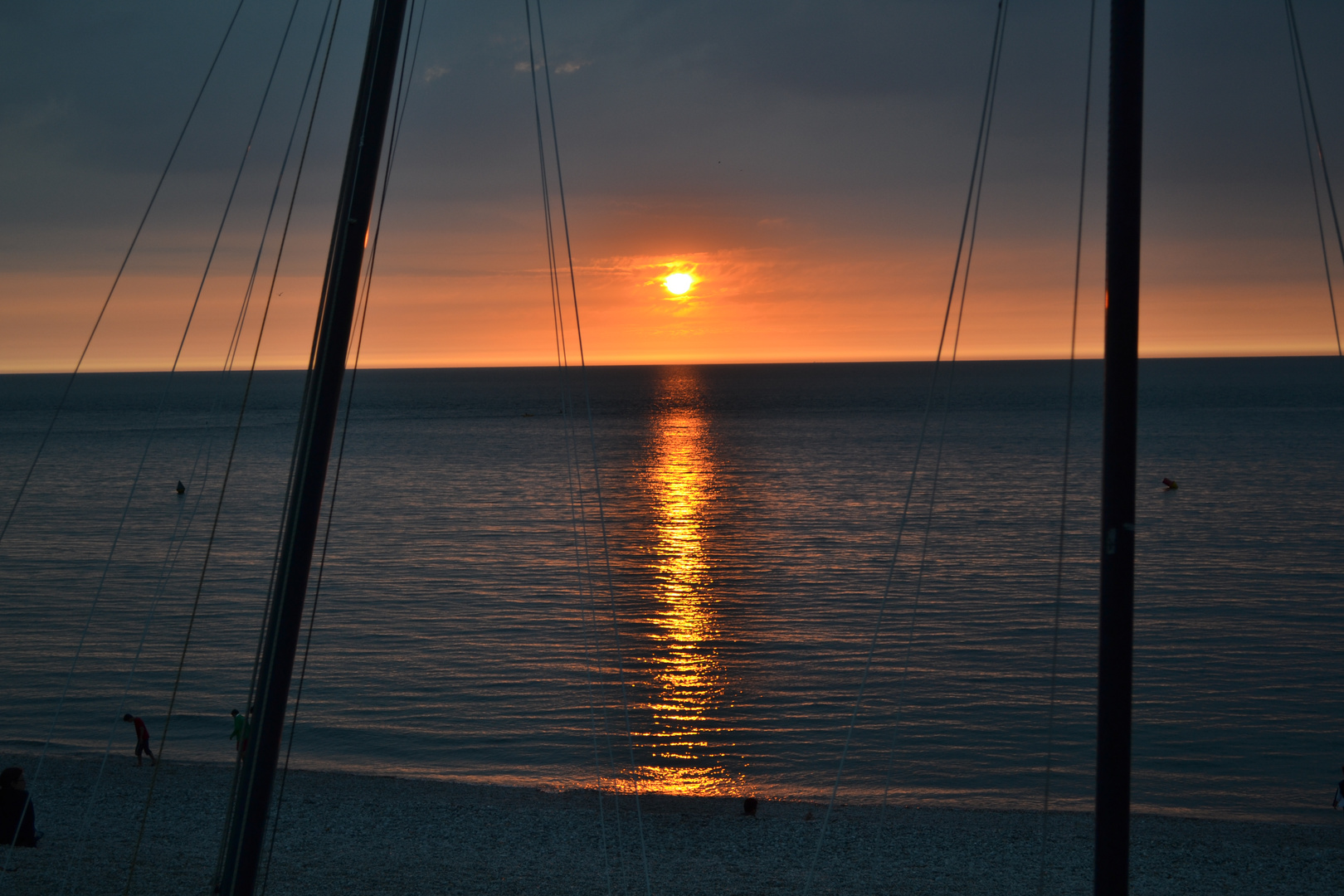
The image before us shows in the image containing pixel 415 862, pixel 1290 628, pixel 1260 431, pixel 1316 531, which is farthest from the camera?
pixel 1260 431

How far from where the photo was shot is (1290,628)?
29734 millimetres

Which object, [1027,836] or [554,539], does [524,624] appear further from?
[1027,836]

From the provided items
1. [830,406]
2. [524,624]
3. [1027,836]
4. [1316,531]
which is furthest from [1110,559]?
[830,406]

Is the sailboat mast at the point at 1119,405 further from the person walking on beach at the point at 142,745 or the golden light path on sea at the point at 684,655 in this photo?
the person walking on beach at the point at 142,745

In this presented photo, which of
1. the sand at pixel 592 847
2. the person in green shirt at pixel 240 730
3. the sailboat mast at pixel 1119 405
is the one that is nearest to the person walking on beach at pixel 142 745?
the sand at pixel 592 847

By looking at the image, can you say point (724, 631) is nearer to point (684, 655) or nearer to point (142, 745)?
point (684, 655)

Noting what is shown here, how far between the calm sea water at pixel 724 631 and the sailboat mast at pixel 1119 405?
714 centimetres

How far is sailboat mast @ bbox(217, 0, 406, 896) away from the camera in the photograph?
5.68 metres

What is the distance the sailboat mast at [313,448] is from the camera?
18.6 ft

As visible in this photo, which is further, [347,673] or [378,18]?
[347,673]

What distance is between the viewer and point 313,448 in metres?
5.84

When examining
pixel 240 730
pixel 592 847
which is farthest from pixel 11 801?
pixel 592 847

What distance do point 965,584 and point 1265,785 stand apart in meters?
17.5

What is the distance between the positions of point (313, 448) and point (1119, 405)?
478 cm
